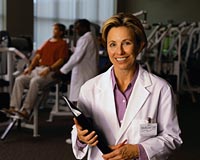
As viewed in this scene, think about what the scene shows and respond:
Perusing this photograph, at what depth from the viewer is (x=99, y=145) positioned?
139 centimetres

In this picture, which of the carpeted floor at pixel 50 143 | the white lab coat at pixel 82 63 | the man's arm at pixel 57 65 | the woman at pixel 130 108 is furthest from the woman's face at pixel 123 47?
the man's arm at pixel 57 65

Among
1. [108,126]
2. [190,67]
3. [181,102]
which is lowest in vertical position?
[181,102]

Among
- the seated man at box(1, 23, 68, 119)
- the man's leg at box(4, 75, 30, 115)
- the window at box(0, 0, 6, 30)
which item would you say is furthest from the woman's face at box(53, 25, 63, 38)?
the window at box(0, 0, 6, 30)

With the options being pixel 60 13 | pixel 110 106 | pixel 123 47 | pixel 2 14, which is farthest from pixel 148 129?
pixel 60 13

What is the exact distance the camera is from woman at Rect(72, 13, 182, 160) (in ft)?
4.60

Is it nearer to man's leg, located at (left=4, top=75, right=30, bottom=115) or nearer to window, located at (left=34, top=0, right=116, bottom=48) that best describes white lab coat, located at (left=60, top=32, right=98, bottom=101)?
man's leg, located at (left=4, top=75, right=30, bottom=115)

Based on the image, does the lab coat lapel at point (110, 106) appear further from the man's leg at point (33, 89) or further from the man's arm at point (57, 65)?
the man's arm at point (57, 65)

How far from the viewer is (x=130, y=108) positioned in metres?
1.42

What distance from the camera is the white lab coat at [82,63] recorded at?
14.5 ft

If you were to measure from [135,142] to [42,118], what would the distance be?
4.27 metres

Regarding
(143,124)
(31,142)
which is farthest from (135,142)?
(31,142)

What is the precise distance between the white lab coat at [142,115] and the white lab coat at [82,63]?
2.98 m

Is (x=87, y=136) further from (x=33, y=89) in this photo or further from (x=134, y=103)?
(x=33, y=89)

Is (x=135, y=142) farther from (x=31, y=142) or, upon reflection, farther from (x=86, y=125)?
(x=31, y=142)
